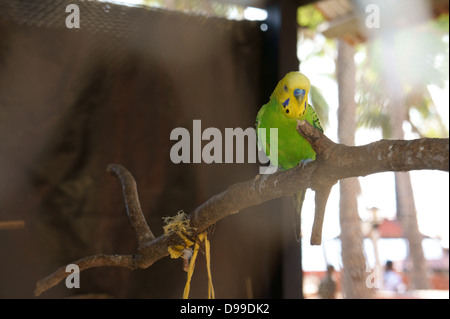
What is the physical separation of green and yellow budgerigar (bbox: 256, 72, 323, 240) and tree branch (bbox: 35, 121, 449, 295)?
7 cm

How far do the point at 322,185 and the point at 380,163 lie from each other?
0.13 meters

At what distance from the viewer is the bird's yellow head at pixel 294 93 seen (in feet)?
2.58

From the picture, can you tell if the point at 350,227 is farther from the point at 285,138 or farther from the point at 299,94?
the point at 299,94

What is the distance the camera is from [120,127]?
1.43m

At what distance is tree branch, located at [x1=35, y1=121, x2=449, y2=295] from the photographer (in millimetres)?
544

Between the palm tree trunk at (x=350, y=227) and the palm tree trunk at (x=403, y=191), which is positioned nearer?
the palm tree trunk at (x=350, y=227)

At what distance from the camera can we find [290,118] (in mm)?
962

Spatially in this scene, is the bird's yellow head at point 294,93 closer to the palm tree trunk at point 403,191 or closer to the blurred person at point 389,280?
the palm tree trunk at point 403,191

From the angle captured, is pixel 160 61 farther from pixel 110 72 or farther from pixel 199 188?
pixel 199 188

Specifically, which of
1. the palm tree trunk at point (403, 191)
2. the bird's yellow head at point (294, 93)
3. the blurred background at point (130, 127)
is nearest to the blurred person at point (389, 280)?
the palm tree trunk at point (403, 191)

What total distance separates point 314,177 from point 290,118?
0.29 metres

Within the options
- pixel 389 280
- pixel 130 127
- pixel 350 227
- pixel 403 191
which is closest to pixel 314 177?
pixel 130 127

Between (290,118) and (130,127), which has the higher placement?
(130,127)

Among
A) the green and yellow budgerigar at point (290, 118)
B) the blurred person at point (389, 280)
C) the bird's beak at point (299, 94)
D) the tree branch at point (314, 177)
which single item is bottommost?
the tree branch at point (314, 177)
